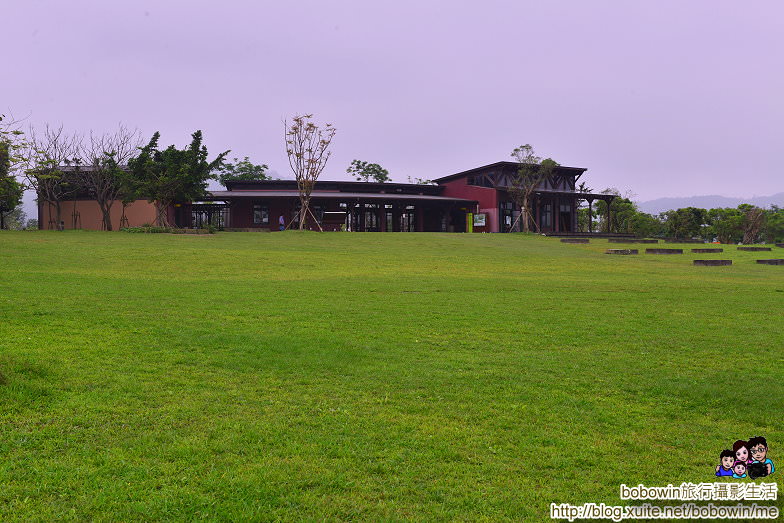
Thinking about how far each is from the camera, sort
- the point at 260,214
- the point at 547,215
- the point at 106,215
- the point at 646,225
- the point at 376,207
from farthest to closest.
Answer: the point at 646,225 → the point at 547,215 → the point at 376,207 → the point at 260,214 → the point at 106,215

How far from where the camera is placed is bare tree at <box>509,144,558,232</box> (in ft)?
151

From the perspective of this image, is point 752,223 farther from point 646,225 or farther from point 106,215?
point 106,215

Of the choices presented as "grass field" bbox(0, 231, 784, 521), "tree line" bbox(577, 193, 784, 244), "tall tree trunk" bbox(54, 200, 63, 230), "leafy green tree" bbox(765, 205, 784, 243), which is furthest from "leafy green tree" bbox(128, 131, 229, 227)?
"leafy green tree" bbox(765, 205, 784, 243)

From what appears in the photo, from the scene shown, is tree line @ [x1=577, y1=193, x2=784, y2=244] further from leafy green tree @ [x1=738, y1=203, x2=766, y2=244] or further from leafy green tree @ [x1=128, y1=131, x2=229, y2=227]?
leafy green tree @ [x1=128, y1=131, x2=229, y2=227]

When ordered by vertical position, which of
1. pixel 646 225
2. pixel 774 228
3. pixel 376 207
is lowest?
pixel 774 228

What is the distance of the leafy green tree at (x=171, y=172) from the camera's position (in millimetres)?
34656

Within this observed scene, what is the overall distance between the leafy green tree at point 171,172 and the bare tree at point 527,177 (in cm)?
2491

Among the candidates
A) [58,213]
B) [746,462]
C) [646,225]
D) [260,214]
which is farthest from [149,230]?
[646,225]

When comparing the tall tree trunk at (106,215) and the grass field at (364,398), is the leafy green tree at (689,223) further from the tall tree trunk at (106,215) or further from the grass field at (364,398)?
the tall tree trunk at (106,215)

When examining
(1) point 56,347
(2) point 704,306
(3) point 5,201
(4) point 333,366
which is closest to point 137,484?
(4) point 333,366

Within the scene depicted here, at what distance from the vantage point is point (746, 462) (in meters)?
3.86

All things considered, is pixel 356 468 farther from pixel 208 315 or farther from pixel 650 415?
pixel 208 315

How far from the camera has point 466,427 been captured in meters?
4.90

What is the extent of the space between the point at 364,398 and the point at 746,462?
3310 millimetres
